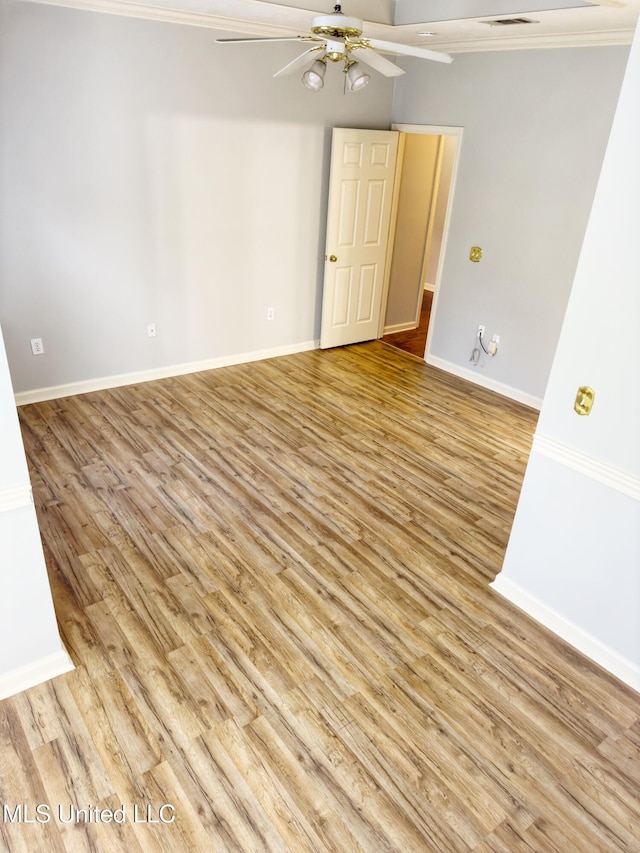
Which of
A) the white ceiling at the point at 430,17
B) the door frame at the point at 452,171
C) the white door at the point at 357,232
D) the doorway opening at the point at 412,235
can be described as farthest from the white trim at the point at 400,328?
the white ceiling at the point at 430,17

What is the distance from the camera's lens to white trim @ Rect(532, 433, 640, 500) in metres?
2.39

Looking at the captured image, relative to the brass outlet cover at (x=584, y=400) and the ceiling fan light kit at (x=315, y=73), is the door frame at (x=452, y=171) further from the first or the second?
the brass outlet cover at (x=584, y=400)

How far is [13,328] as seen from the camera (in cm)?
434

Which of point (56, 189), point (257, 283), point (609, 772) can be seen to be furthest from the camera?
point (257, 283)

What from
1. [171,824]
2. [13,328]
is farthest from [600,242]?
[13,328]

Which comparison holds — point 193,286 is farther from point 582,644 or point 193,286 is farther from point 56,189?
point 582,644

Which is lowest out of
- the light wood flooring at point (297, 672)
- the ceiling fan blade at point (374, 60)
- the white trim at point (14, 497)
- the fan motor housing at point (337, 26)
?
the light wood flooring at point (297, 672)

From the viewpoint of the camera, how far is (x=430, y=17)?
3.99 meters

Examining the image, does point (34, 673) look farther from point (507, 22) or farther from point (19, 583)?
point (507, 22)

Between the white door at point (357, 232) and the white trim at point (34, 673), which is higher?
the white door at point (357, 232)

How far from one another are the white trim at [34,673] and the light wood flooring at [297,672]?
5 centimetres

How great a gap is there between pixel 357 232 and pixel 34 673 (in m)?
4.67

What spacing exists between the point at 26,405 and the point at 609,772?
4.31 m

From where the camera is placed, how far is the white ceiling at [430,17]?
3.57m
